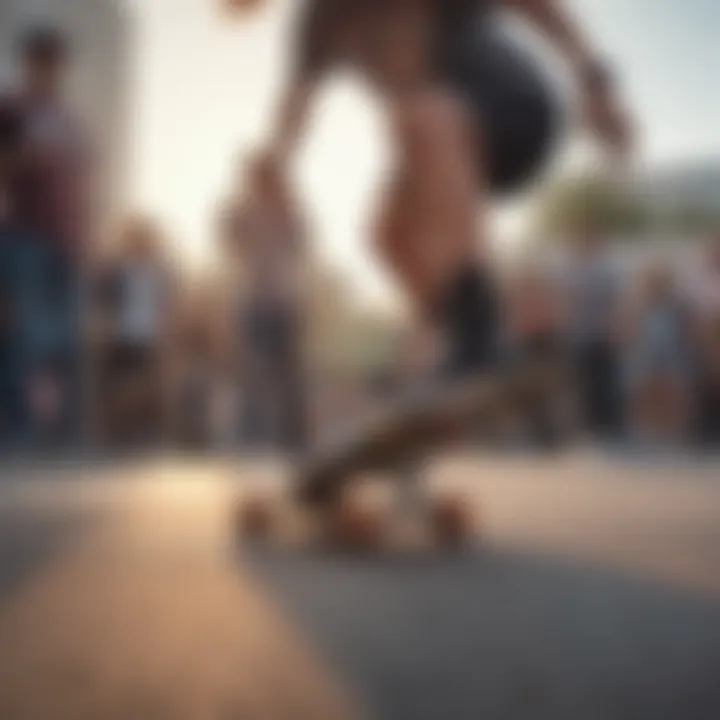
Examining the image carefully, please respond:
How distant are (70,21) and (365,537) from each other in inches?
17.7

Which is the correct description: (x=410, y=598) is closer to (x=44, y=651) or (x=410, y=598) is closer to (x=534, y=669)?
(x=534, y=669)

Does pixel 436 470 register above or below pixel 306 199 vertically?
below

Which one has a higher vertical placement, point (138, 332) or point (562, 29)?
point (562, 29)

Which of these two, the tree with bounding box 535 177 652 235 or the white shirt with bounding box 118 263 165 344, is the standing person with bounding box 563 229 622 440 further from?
the white shirt with bounding box 118 263 165 344

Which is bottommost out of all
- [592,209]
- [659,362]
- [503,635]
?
[503,635]

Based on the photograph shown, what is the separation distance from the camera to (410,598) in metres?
0.60

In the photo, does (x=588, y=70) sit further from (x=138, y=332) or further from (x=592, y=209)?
(x=138, y=332)

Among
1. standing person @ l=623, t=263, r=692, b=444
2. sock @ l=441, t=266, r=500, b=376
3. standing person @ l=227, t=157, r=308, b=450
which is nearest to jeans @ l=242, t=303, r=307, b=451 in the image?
standing person @ l=227, t=157, r=308, b=450

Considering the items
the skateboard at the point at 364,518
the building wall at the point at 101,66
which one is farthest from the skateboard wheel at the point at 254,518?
the building wall at the point at 101,66

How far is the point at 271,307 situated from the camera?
0.72m

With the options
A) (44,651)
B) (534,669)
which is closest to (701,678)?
(534,669)

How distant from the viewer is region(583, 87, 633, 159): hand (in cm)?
73

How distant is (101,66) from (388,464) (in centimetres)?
37

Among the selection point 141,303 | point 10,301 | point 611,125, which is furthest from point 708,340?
point 10,301
